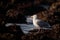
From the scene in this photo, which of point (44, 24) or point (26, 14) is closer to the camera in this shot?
point (44, 24)

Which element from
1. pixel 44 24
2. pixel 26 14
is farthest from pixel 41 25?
pixel 26 14

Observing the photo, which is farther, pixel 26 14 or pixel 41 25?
pixel 26 14

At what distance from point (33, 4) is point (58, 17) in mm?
2154

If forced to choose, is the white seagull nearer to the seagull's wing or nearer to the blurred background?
the seagull's wing

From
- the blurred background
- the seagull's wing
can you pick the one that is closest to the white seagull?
the seagull's wing

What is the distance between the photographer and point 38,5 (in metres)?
9.62

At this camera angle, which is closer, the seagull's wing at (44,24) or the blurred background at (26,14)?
the blurred background at (26,14)

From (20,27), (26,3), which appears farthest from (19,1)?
(20,27)

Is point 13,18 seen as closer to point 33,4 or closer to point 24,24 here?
point 24,24

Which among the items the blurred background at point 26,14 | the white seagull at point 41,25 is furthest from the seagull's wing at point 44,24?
the blurred background at point 26,14

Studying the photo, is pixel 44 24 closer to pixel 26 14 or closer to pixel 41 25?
pixel 41 25

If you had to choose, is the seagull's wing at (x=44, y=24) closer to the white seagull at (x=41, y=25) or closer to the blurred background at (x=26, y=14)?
the white seagull at (x=41, y=25)

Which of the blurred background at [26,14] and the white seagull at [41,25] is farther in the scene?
the white seagull at [41,25]

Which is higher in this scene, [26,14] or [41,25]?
[26,14]
